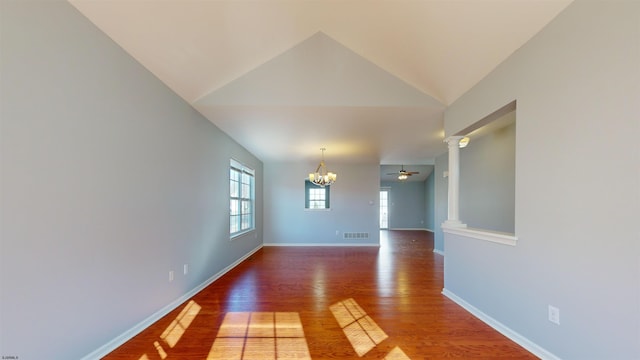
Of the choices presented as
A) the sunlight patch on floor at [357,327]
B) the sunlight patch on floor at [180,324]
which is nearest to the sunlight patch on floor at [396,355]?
the sunlight patch on floor at [357,327]

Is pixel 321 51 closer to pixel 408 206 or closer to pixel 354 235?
pixel 354 235

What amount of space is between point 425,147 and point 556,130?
3769 mm

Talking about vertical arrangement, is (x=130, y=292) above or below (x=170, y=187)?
below

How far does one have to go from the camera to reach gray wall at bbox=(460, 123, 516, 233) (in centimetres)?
416

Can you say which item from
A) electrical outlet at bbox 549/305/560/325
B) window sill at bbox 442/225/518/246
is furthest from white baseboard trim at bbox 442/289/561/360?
window sill at bbox 442/225/518/246

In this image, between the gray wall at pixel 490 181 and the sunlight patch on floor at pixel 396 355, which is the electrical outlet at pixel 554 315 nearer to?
the sunlight patch on floor at pixel 396 355

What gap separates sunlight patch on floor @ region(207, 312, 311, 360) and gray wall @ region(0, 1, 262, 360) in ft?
2.61

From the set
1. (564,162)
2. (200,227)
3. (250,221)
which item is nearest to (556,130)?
(564,162)

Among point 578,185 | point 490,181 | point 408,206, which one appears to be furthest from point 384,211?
point 578,185

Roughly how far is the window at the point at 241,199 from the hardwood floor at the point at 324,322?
1237 mm

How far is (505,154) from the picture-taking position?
4230 millimetres

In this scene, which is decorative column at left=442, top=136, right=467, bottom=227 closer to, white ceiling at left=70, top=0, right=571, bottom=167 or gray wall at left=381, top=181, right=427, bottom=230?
white ceiling at left=70, top=0, right=571, bottom=167

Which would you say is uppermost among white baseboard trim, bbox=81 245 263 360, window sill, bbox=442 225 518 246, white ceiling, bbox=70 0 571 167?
white ceiling, bbox=70 0 571 167

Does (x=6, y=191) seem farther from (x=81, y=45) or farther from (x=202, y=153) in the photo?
(x=202, y=153)
